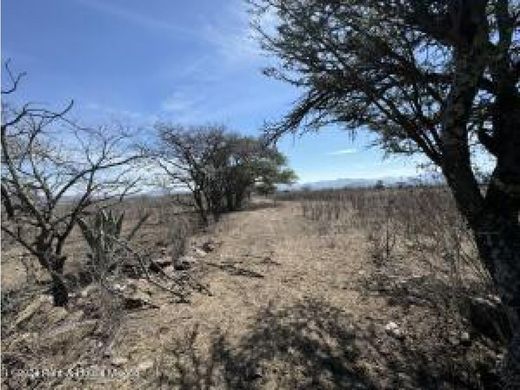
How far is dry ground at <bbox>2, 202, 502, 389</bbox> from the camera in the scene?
581cm

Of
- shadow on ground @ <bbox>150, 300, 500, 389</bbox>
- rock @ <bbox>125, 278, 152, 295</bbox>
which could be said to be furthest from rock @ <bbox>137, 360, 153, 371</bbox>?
rock @ <bbox>125, 278, 152, 295</bbox>

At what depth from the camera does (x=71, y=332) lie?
659cm

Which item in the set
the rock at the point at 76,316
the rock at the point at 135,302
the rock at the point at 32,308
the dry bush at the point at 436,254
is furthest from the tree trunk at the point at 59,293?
the dry bush at the point at 436,254

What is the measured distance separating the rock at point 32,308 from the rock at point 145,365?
2147 millimetres

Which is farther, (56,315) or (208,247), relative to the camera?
(208,247)

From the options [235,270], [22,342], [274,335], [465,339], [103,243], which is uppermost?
[103,243]

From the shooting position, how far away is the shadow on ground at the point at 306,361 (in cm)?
570

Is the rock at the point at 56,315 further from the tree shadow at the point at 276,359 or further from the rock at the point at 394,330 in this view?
the rock at the point at 394,330

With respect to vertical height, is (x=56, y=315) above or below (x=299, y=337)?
above

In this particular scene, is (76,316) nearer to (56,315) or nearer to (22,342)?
(56,315)

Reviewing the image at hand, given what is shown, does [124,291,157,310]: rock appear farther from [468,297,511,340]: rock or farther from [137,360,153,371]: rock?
[468,297,511,340]: rock

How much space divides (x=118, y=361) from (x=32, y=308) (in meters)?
2.63

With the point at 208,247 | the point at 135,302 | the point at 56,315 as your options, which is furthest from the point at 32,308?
the point at 208,247

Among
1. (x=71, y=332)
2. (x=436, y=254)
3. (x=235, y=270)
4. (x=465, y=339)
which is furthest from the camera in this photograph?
(x=235, y=270)
